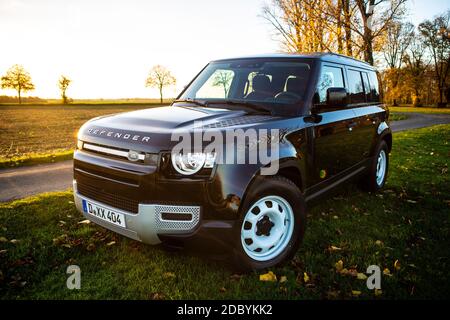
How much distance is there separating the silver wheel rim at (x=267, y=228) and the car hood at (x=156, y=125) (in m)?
0.81

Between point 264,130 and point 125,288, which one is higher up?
point 264,130

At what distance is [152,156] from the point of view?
102 inches

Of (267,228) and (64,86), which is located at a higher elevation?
(64,86)

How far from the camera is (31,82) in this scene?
8419 centimetres

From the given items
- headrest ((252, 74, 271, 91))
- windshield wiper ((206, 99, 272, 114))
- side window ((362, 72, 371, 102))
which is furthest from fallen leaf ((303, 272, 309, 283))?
side window ((362, 72, 371, 102))

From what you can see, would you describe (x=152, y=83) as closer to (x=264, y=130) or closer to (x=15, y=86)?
(x=15, y=86)

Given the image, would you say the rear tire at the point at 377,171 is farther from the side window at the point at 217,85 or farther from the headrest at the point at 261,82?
the side window at the point at 217,85

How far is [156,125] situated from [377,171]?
4523 millimetres

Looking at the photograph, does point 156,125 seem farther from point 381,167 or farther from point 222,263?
point 381,167

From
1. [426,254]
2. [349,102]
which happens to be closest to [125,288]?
[426,254]

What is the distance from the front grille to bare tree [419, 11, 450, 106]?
192ft

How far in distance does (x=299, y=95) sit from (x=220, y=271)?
208 cm

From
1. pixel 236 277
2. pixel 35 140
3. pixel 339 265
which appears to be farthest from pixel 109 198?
pixel 35 140
